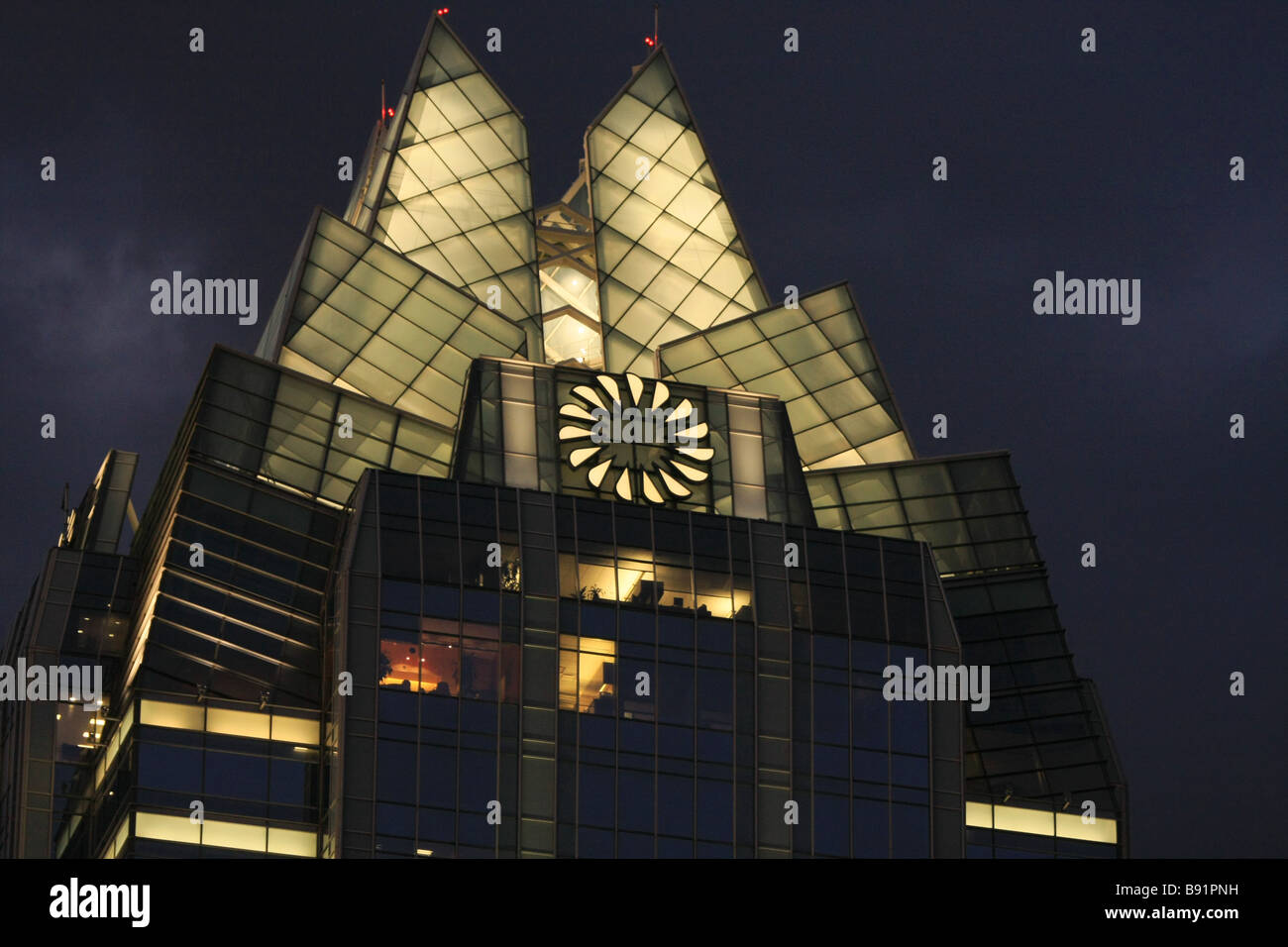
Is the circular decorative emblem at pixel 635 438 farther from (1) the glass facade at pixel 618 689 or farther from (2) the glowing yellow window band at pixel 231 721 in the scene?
(2) the glowing yellow window band at pixel 231 721

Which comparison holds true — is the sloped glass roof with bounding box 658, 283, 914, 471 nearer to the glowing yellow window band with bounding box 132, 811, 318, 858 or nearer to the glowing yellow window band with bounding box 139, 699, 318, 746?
the glowing yellow window band with bounding box 139, 699, 318, 746

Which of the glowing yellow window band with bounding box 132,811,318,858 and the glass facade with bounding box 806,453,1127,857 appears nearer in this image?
the glowing yellow window band with bounding box 132,811,318,858

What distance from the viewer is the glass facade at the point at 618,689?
266 feet

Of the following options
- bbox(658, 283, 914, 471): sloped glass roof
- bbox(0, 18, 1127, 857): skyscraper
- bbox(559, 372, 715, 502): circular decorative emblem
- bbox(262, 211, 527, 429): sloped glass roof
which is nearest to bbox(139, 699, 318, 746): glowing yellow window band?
bbox(0, 18, 1127, 857): skyscraper

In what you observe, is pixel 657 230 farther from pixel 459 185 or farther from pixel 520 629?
pixel 520 629

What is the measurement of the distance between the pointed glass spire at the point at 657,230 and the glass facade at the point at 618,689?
30358 mm

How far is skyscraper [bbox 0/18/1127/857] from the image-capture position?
82125 mm

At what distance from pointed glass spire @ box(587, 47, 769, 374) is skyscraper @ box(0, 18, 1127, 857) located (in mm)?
9216

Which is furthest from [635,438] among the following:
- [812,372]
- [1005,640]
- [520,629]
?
[812,372]

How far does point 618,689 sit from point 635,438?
14167 millimetres

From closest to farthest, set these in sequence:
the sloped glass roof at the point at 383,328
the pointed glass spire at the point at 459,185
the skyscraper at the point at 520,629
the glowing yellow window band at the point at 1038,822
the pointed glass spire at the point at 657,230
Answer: the skyscraper at the point at 520,629, the glowing yellow window band at the point at 1038,822, the sloped glass roof at the point at 383,328, the pointed glass spire at the point at 657,230, the pointed glass spire at the point at 459,185

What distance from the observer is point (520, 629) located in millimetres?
84500

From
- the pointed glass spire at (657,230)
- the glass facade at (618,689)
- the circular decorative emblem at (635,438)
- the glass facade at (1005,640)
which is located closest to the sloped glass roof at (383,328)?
the pointed glass spire at (657,230)
